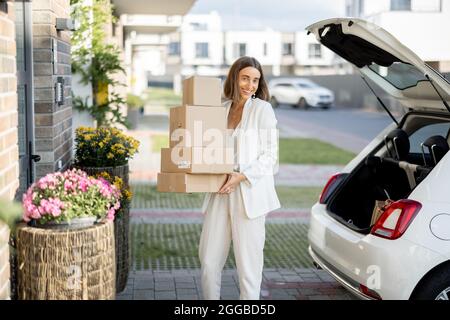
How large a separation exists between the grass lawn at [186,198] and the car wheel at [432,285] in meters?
5.94

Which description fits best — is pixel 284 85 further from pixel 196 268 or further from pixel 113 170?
pixel 113 170

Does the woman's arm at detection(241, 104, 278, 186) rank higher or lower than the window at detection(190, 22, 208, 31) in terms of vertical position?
lower

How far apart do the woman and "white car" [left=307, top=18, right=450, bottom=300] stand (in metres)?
0.63

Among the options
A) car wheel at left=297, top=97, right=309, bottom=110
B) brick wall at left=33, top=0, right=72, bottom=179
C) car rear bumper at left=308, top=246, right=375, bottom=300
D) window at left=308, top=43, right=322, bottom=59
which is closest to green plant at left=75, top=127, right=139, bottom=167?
brick wall at left=33, top=0, right=72, bottom=179

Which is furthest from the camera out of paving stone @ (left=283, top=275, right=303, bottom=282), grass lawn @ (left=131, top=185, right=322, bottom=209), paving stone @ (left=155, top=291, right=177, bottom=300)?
grass lawn @ (left=131, top=185, right=322, bottom=209)

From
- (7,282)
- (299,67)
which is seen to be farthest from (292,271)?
(299,67)

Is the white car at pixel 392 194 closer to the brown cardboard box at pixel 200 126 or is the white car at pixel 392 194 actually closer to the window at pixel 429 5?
the brown cardboard box at pixel 200 126

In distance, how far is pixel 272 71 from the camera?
83.5 m

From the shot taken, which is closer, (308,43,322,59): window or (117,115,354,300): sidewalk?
(117,115,354,300): sidewalk

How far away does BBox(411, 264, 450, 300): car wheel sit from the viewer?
3965 mm

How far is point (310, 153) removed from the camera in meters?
17.0

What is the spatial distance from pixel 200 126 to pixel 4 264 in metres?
1.40

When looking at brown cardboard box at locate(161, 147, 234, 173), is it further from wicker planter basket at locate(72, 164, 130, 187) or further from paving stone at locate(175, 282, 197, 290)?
paving stone at locate(175, 282, 197, 290)

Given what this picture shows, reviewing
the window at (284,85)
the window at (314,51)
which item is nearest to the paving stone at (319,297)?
the window at (284,85)
